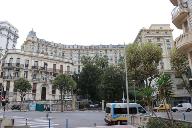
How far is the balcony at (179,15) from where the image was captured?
21062mm

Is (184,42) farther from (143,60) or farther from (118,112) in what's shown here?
(143,60)

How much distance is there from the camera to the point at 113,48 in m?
109

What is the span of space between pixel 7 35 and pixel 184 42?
79.5 meters

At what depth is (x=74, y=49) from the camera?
106 m

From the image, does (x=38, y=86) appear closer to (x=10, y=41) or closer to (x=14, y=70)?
(x=14, y=70)

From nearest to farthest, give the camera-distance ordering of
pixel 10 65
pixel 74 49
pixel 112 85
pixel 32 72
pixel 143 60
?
1. pixel 143 60
2. pixel 112 85
3. pixel 10 65
4. pixel 32 72
5. pixel 74 49

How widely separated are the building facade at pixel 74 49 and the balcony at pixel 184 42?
74.5m

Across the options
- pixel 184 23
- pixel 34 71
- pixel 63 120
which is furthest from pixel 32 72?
pixel 184 23

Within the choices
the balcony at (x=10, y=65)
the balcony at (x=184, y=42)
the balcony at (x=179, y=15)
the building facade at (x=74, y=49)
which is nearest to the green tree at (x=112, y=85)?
the balcony at (x=10, y=65)

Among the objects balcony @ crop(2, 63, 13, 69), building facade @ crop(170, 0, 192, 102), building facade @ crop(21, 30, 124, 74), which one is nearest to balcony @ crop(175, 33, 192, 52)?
building facade @ crop(170, 0, 192, 102)

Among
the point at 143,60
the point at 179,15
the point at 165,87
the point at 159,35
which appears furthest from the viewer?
the point at 159,35

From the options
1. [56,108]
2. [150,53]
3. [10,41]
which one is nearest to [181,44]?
[150,53]

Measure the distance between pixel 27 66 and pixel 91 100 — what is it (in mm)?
19415

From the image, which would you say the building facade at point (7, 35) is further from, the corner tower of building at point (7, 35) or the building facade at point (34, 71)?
the building facade at point (34, 71)
